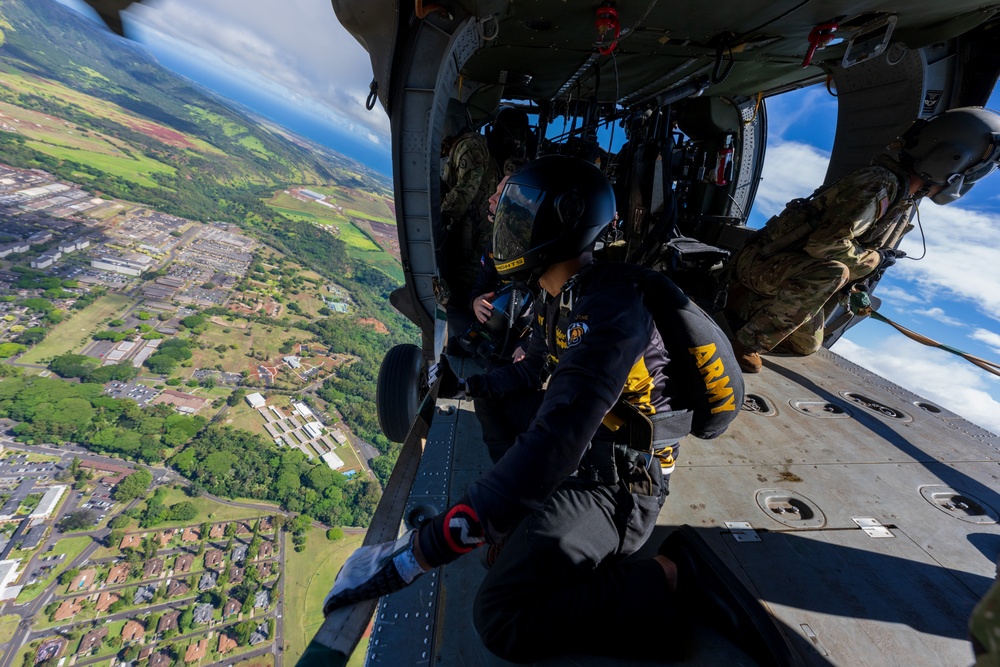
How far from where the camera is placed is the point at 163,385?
27.7 m

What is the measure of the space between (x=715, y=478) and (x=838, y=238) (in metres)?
2.80

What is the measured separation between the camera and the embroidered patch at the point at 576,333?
1363mm

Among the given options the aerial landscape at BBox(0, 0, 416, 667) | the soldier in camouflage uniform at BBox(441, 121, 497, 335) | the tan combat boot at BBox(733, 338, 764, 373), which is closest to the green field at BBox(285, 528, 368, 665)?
the aerial landscape at BBox(0, 0, 416, 667)

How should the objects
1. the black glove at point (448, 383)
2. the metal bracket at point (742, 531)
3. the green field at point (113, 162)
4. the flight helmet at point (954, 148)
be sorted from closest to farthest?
the metal bracket at point (742, 531)
the black glove at point (448, 383)
the flight helmet at point (954, 148)
the green field at point (113, 162)

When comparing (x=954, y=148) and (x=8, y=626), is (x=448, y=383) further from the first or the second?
(x=8, y=626)

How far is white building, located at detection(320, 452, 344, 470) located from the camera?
25.7m

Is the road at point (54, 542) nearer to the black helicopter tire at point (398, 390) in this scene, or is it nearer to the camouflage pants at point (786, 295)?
the black helicopter tire at point (398, 390)

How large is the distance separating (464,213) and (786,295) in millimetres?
3591

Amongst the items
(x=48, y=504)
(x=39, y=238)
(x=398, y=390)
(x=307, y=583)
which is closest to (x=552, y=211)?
(x=398, y=390)

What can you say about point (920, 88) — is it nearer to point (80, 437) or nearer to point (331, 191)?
point (80, 437)

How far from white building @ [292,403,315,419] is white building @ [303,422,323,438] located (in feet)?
3.25

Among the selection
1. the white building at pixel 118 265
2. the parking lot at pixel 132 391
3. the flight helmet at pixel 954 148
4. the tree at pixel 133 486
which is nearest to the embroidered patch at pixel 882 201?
the flight helmet at pixel 954 148

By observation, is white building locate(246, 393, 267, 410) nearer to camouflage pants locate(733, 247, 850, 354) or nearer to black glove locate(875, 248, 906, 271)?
camouflage pants locate(733, 247, 850, 354)

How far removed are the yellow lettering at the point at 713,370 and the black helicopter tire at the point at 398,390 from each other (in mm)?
3061
